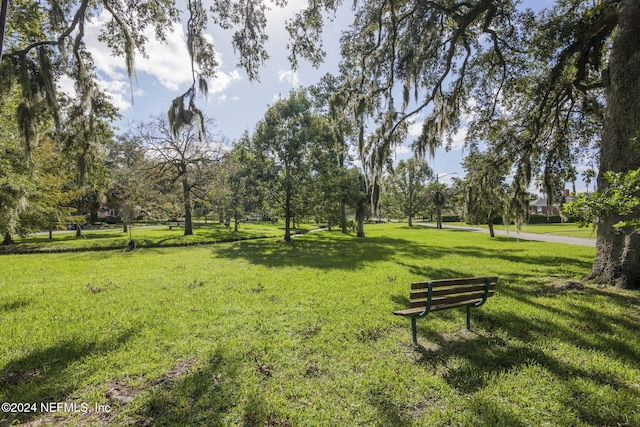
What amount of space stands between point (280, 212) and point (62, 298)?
14.2 m

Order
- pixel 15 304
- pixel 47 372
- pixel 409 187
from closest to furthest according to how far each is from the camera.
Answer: pixel 47 372
pixel 15 304
pixel 409 187

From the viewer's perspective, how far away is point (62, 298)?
19.4 ft

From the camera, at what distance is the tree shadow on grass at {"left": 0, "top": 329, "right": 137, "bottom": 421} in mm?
2746

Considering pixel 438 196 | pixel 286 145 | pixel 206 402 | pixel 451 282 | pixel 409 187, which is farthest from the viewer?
pixel 409 187

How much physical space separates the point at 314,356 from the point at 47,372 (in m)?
3.08

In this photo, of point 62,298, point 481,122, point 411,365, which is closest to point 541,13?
point 481,122

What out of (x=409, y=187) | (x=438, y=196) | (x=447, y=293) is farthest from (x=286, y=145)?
(x=409, y=187)

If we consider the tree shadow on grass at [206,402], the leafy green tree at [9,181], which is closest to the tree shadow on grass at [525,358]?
the tree shadow on grass at [206,402]

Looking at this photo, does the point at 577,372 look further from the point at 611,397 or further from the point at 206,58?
the point at 206,58

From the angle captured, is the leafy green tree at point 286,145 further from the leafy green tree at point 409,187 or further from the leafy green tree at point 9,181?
the leafy green tree at point 409,187

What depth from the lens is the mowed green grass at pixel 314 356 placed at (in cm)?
254

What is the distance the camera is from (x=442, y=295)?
13.2 feet

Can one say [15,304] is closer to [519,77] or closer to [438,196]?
[519,77]

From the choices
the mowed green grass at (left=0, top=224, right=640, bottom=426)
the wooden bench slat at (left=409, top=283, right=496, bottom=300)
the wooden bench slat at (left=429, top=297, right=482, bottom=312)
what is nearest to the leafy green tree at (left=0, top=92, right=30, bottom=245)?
the mowed green grass at (left=0, top=224, right=640, bottom=426)
